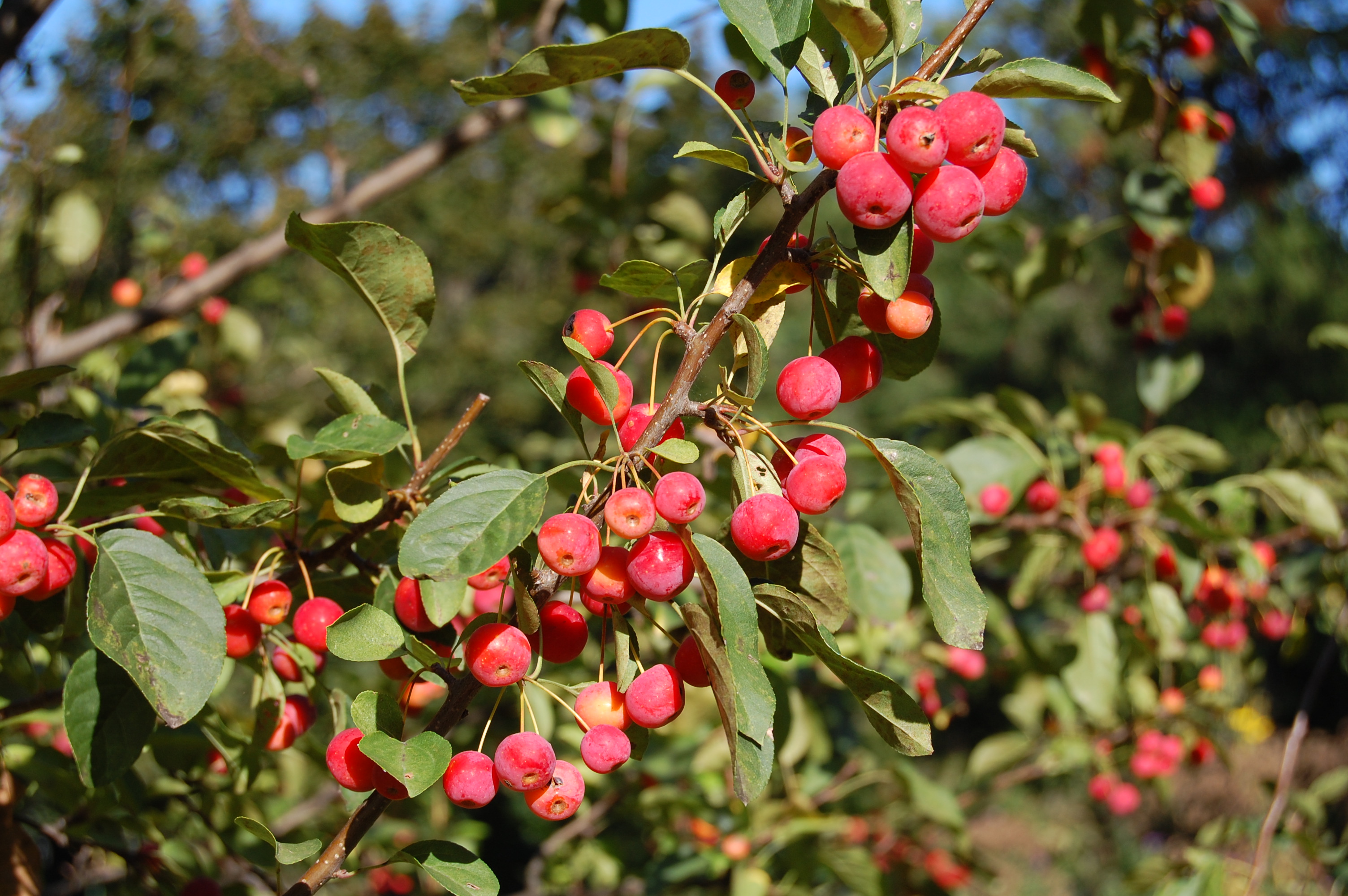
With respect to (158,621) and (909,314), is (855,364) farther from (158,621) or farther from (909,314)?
(158,621)

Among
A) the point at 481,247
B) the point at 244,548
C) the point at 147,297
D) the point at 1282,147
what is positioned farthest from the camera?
the point at 481,247

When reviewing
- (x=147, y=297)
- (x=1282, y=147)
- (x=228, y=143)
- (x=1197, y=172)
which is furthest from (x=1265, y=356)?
(x=228, y=143)

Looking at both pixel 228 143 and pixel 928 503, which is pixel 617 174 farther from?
pixel 228 143

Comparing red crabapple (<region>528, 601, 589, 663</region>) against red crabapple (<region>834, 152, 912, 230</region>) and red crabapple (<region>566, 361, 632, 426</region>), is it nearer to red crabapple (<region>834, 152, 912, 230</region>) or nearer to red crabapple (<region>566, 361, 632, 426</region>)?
red crabapple (<region>566, 361, 632, 426</region>)

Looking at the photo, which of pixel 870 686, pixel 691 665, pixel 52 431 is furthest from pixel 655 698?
pixel 52 431

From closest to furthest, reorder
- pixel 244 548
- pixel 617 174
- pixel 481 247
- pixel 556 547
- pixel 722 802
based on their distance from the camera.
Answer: pixel 556 547 < pixel 244 548 < pixel 722 802 < pixel 617 174 < pixel 481 247

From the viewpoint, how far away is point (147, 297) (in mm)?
2469

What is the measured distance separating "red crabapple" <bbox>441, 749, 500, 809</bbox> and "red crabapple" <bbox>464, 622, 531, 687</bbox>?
0.08 metres

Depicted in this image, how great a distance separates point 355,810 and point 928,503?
483 mm

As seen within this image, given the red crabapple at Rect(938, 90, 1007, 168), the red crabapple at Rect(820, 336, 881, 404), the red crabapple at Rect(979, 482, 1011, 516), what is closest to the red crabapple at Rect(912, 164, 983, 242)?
the red crabapple at Rect(938, 90, 1007, 168)

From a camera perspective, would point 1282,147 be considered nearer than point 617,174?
No

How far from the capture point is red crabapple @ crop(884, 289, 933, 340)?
0.64 metres

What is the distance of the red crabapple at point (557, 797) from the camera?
2.17ft

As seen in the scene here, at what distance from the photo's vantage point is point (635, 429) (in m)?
0.69
